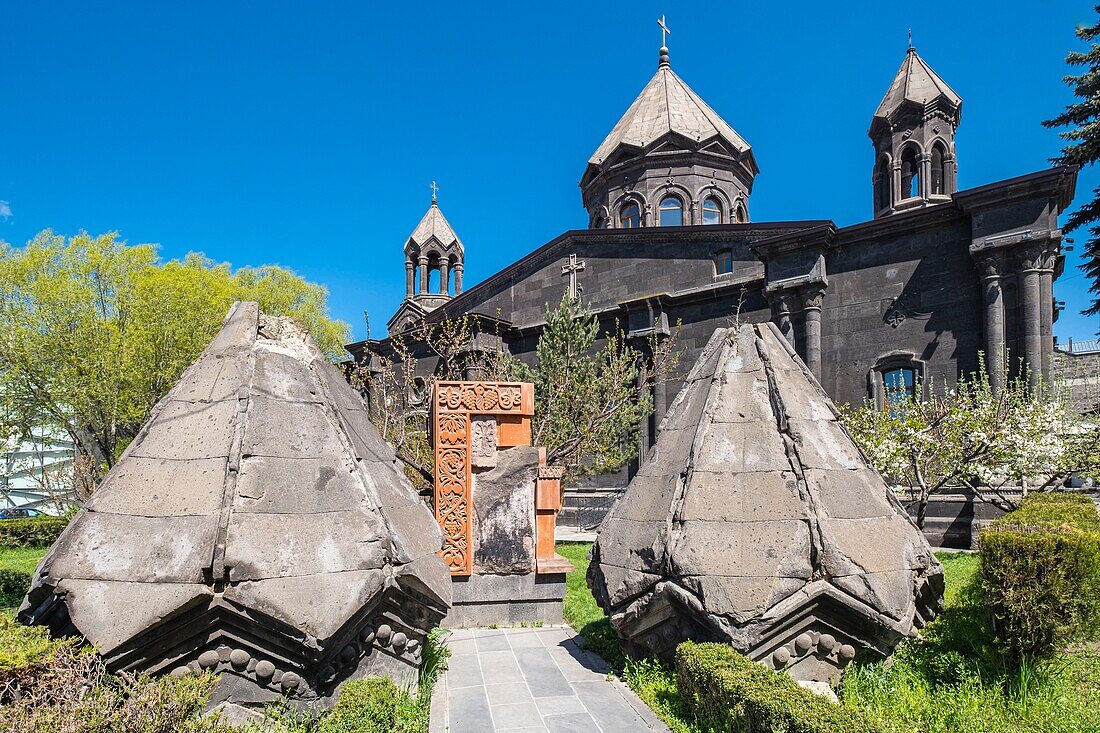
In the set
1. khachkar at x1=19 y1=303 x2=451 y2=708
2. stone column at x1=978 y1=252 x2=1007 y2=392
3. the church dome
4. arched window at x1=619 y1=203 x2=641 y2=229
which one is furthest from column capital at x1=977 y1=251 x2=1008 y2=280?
khachkar at x1=19 y1=303 x2=451 y2=708

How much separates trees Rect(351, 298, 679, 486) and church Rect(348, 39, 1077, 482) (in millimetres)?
1129

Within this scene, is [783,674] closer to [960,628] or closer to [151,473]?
[960,628]

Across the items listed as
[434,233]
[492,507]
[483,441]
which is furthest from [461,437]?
[434,233]

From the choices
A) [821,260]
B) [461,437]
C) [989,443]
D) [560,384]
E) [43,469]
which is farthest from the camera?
[821,260]

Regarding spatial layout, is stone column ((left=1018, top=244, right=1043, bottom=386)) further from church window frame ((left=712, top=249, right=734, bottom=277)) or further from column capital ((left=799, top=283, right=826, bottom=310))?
church window frame ((left=712, top=249, right=734, bottom=277))

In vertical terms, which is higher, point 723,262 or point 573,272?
point 573,272

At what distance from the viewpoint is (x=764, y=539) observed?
412 cm

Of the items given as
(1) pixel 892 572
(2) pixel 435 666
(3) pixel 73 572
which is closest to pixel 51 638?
(3) pixel 73 572

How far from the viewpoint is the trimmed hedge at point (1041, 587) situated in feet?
13.1

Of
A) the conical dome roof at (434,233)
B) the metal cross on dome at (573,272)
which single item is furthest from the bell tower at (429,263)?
the metal cross on dome at (573,272)

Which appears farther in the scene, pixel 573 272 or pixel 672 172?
pixel 672 172

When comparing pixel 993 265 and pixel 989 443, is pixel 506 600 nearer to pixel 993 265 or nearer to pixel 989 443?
pixel 989 443

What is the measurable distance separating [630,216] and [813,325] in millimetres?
9438

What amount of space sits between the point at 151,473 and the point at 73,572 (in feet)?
1.90
